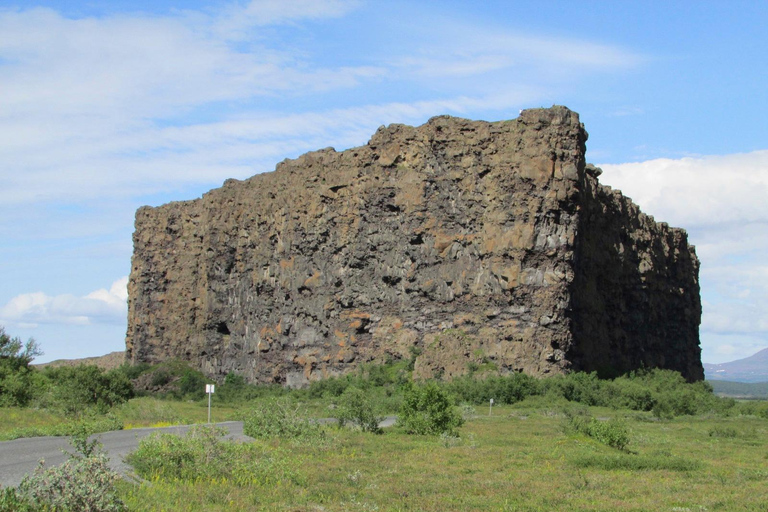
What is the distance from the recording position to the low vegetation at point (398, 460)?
14984 mm

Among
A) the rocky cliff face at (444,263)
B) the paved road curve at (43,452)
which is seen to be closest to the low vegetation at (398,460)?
the paved road curve at (43,452)

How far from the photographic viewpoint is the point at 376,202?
5941cm

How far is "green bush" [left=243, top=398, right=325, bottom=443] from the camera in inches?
995

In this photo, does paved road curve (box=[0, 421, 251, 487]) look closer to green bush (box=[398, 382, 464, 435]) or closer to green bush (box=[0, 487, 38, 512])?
green bush (box=[0, 487, 38, 512])

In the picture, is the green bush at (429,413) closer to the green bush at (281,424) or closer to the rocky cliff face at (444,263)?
the green bush at (281,424)

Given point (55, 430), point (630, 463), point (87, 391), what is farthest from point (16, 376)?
point (630, 463)

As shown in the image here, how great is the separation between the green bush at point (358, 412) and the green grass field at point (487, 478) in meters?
1.14

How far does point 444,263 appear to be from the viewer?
5584 centimetres

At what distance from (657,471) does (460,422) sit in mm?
10912

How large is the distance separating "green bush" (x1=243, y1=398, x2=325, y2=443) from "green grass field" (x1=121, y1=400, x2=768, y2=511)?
86 centimetres

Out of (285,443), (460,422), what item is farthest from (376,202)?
(285,443)

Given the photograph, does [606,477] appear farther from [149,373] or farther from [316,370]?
[149,373]

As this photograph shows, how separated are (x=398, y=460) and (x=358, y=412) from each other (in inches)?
321

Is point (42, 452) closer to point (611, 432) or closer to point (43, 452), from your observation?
point (43, 452)
